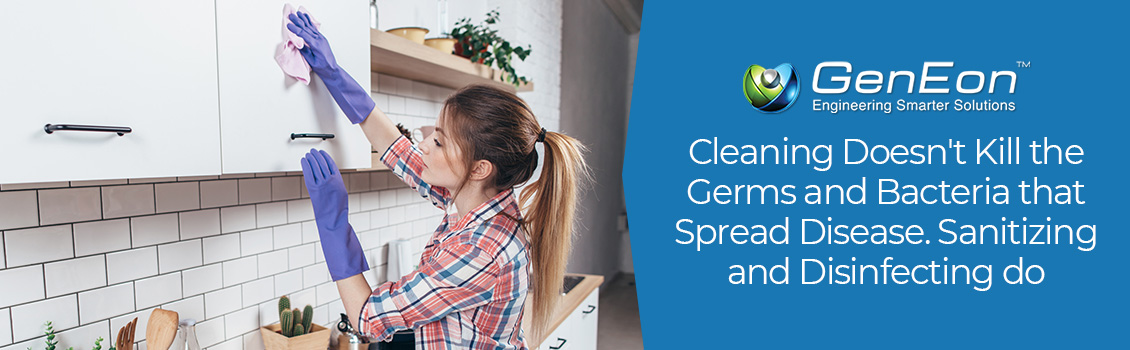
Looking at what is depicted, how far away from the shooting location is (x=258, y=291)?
153 cm

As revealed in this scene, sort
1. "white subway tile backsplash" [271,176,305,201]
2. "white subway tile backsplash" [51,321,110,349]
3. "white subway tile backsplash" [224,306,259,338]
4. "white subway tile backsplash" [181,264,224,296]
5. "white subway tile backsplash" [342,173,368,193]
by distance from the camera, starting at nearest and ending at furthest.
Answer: "white subway tile backsplash" [51,321,110,349]
"white subway tile backsplash" [181,264,224,296]
"white subway tile backsplash" [224,306,259,338]
"white subway tile backsplash" [271,176,305,201]
"white subway tile backsplash" [342,173,368,193]

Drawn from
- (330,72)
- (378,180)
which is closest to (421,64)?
(378,180)

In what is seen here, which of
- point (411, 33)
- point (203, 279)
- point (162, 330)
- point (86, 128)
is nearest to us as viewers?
point (86, 128)

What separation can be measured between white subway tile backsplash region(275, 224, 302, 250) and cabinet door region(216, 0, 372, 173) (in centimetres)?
43

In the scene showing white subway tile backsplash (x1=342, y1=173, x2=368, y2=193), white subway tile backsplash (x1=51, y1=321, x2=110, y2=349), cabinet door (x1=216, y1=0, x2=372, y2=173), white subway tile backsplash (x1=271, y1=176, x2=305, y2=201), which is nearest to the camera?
cabinet door (x1=216, y1=0, x2=372, y2=173)

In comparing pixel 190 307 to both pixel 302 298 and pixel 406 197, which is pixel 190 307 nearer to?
pixel 302 298

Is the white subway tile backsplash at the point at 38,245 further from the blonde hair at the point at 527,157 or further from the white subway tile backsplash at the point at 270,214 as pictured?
the blonde hair at the point at 527,157

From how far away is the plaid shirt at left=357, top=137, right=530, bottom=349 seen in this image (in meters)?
1.09

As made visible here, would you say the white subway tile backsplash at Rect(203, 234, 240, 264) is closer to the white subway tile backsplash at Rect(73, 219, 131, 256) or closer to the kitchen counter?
the white subway tile backsplash at Rect(73, 219, 131, 256)

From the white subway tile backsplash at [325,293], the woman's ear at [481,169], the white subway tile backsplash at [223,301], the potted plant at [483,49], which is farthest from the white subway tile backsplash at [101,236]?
the potted plant at [483,49]

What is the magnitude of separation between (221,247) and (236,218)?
0.24 feet

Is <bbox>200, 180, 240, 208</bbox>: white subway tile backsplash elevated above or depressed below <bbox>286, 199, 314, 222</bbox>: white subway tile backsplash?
above

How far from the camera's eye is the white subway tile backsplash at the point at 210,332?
4.54 feet

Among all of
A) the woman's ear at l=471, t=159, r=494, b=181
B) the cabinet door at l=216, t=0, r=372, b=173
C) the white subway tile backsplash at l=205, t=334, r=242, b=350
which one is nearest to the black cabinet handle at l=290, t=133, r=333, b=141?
the cabinet door at l=216, t=0, r=372, b=173
